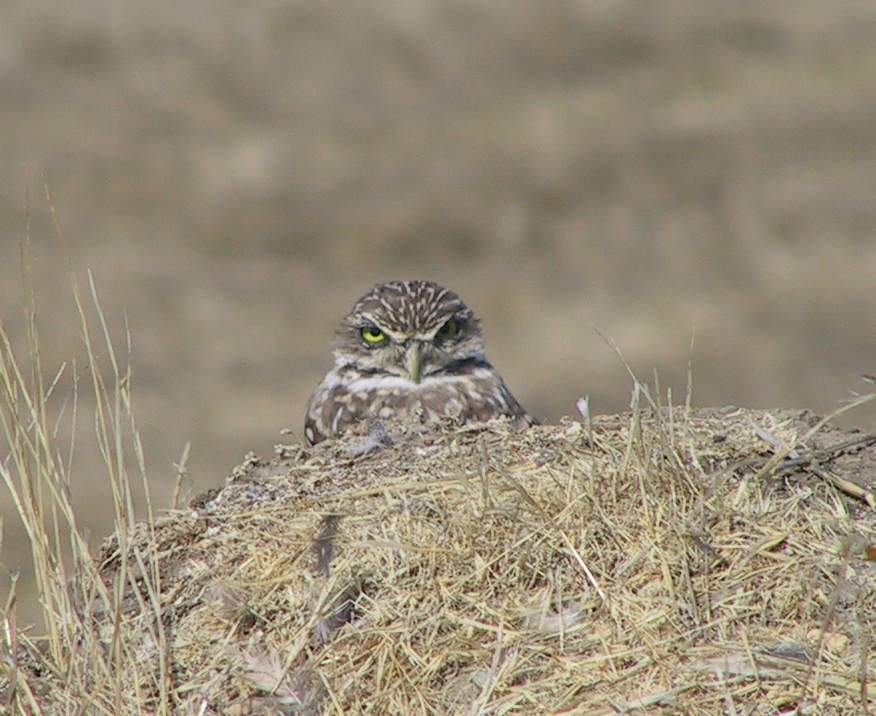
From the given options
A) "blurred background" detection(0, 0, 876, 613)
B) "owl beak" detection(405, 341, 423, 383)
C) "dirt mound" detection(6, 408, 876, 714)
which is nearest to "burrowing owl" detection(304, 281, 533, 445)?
"owl beak" detection(405, 341, 423, 383)

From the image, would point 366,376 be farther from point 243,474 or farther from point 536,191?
point 536,191

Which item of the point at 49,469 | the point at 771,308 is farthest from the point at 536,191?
the point at 49,469

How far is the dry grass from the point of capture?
3840 millimetres

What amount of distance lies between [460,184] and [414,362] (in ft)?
24.1

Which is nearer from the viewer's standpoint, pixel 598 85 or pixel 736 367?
pixel 736 367

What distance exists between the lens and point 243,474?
520 cm

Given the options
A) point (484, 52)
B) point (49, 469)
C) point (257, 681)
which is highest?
point (484, 52)

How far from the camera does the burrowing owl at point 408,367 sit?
20.4 feet

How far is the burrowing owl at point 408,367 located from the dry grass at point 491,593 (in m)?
1.58

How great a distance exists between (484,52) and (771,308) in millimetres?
3391

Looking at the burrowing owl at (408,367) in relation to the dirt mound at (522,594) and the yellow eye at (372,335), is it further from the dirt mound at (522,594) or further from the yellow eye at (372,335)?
the dirt mound at (522,594)

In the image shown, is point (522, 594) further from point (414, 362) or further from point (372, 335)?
point (372, 335)

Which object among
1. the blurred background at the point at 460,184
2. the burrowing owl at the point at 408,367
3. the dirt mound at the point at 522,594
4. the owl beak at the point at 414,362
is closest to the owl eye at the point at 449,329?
the burrowing owl at the point at 408,367

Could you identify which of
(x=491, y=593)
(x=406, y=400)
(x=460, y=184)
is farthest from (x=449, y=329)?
(x=460, y=184)
